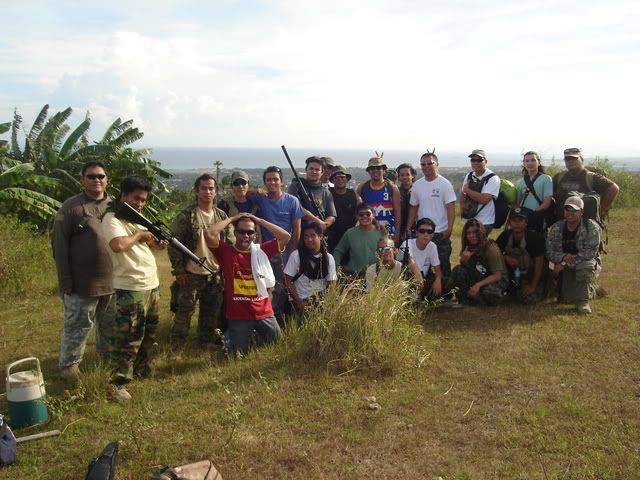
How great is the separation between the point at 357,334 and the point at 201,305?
70.7 inches

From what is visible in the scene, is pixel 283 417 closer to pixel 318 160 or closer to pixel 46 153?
pixel 318 160

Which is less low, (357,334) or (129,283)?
(129,283)

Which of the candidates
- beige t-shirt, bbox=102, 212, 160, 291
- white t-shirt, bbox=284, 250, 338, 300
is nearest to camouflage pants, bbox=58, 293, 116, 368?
beige t-shirt, bbox=102, 212, 160, 291

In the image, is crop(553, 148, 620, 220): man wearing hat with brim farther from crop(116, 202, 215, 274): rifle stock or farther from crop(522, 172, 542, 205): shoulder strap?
crop(116, 202, 215, 274): rifle stock

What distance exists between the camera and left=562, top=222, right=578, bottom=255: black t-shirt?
7039mm

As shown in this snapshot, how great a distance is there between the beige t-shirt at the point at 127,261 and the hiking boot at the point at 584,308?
5.03 meters

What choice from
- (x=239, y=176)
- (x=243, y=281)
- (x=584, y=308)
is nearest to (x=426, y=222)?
(x=584, y=308)

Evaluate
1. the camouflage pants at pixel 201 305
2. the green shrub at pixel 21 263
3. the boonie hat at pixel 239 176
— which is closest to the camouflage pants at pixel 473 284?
the boonie hat at pixel 239 176

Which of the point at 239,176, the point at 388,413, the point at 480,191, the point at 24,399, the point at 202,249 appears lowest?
the point at 388,413

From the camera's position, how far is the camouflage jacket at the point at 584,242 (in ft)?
22.6

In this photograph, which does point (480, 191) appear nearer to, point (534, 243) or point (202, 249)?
point (534, 243)

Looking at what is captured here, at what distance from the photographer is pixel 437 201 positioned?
23.8 feet

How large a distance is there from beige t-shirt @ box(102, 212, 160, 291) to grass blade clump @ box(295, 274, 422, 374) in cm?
162

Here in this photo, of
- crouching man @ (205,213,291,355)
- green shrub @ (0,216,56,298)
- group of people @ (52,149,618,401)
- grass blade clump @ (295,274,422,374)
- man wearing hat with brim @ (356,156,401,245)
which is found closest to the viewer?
group of people @ (52,149,618,401)
